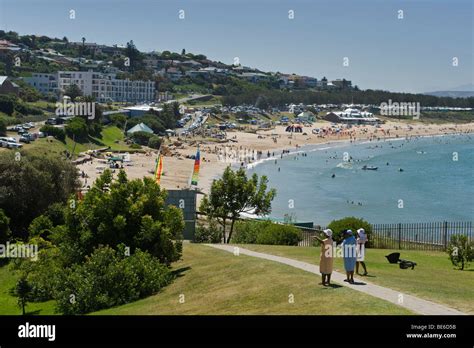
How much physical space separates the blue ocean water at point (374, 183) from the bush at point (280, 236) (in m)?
22.1

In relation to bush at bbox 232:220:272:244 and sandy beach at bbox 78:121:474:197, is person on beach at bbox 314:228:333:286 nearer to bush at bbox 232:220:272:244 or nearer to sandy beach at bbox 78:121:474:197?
bush at bbox 232:220:272:244

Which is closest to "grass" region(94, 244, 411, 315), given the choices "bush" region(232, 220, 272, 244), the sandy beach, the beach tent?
"bush" region(232, 220, 272, 244)

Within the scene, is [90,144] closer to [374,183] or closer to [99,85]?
[374,183]

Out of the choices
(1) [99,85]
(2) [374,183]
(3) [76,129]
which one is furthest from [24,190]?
(1) [99,85]

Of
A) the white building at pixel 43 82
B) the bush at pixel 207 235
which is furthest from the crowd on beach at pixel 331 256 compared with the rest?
the white building at pixel 43 82

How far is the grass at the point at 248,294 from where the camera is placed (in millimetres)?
13320

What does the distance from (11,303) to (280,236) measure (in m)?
10.2

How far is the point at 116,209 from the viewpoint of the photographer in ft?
67.6

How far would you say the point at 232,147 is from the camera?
104m

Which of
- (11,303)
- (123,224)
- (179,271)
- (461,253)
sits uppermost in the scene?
(123,224)

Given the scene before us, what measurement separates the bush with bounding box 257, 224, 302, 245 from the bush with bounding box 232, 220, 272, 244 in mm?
529

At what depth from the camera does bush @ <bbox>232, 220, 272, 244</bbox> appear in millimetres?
26702

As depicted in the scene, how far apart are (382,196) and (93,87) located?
297 feet
